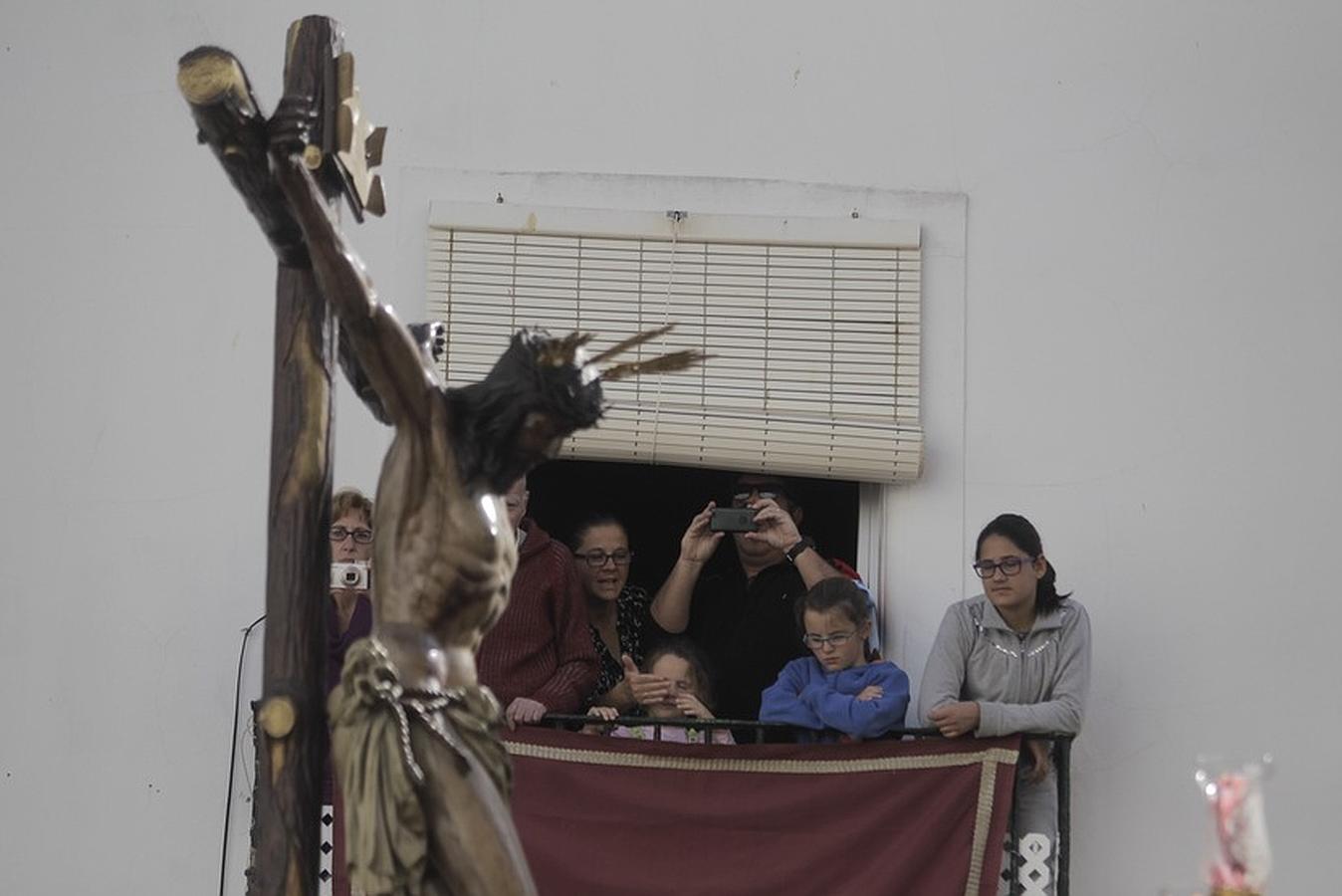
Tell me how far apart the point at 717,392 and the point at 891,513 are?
666 mm

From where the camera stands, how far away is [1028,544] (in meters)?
8.08

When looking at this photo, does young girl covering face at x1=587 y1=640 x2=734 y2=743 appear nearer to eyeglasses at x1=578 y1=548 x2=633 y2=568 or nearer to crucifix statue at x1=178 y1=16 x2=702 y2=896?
eyeglasses at x1=578 y1=548 x2=633 y2=568

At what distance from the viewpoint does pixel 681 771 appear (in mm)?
8031

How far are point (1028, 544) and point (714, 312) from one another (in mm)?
1363

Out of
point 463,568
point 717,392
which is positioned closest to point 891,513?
point 717,392

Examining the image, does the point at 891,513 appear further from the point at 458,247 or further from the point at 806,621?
the point at 458,247

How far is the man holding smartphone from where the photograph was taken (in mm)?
8547

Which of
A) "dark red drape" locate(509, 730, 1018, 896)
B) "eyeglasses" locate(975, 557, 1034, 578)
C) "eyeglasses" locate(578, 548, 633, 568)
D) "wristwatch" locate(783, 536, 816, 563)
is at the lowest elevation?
"dark red drape" locate(509, 730, 1018, 896)

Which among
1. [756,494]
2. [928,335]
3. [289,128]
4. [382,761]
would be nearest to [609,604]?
[756,494]

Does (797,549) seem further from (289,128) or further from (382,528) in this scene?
(289,128)

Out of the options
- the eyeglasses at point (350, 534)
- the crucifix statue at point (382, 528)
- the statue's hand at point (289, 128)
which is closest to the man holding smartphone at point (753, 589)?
the eyeglasses at point (350, 534)

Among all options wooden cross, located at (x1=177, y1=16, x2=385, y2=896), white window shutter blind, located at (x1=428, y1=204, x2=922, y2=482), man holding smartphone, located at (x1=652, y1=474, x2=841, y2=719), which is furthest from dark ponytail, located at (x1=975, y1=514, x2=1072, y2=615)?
wooden cross, located at (x1=177, y1=16, x2=385, y2=896)

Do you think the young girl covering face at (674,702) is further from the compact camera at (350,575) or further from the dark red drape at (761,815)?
the compact camera at (350,575)

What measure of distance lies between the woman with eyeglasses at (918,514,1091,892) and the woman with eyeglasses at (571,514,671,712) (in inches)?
39.6
